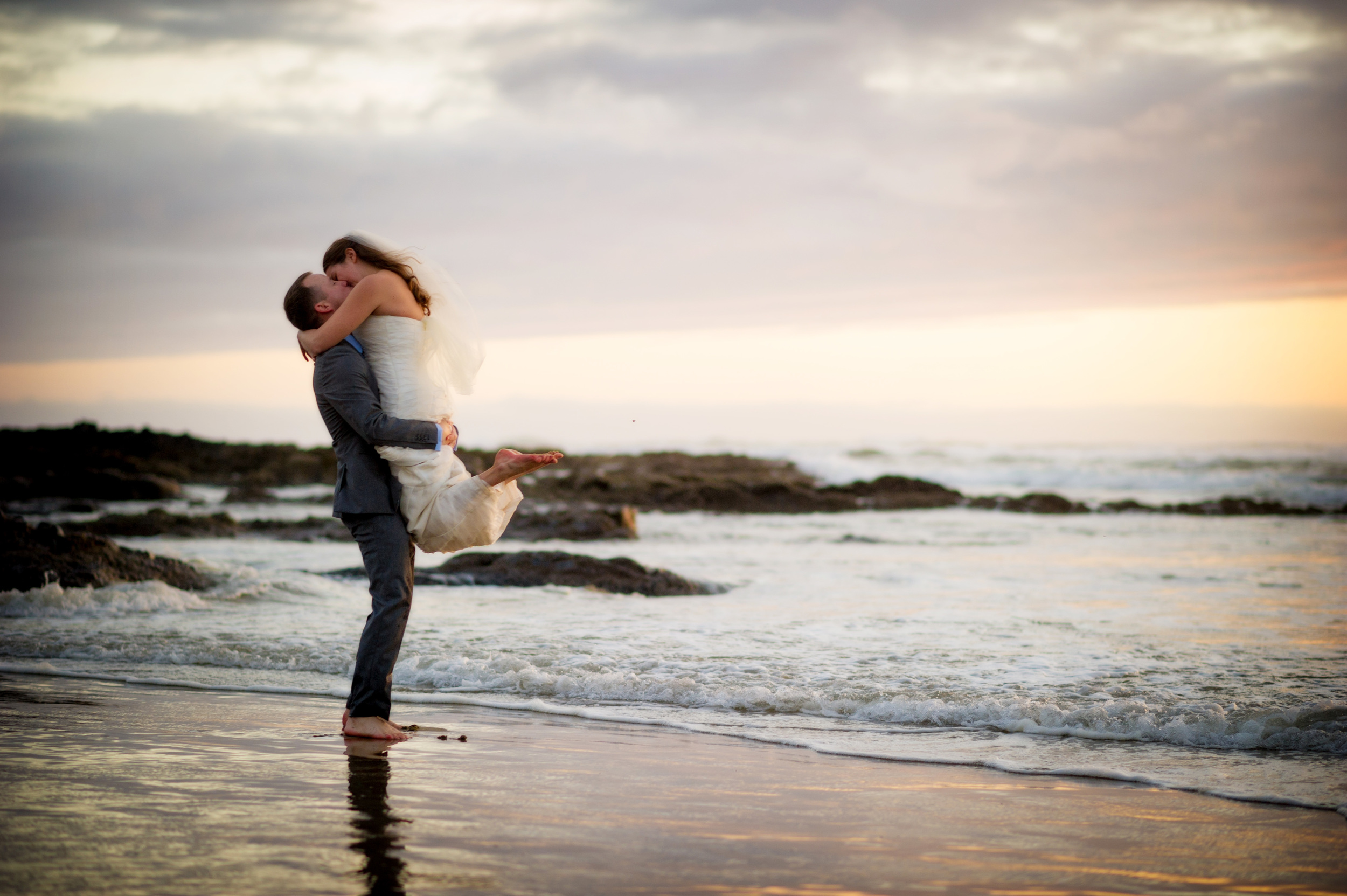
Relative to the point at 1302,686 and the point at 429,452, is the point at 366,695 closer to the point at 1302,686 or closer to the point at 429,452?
the point at 429,452

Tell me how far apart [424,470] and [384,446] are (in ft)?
0.60

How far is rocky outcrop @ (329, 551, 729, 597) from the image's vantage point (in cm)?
998

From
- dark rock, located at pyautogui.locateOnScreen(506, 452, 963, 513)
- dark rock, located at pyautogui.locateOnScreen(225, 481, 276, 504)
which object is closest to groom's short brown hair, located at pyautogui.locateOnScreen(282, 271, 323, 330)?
dark rock, located at pyautogui.locateOnScreen(506, 452, 963, 513)

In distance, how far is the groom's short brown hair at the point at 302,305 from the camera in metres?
4.27

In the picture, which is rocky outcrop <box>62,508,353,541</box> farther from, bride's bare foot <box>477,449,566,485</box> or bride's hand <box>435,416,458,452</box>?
bride's bare foot <box>477,449,566,485</box>

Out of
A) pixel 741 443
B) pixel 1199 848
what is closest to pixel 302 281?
pixel 1199 848

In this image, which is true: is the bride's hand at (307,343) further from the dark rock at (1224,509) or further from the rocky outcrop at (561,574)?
the dark rock at (1224,509)

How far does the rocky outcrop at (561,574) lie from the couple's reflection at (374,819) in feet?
18.3

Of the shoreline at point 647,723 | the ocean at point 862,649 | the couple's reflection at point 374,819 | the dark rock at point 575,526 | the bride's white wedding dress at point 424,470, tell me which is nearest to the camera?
the couple's reflection at point 374,819

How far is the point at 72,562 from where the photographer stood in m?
8.91

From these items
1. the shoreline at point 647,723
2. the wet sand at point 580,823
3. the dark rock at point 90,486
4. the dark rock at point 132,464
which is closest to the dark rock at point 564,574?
the shoreline at point 647,723

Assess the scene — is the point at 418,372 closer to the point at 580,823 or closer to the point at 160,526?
→ the point at 580,823

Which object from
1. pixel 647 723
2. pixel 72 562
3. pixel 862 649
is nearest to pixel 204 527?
pixel 72 562

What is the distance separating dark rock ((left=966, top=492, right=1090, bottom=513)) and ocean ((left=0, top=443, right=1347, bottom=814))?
8742 mm
